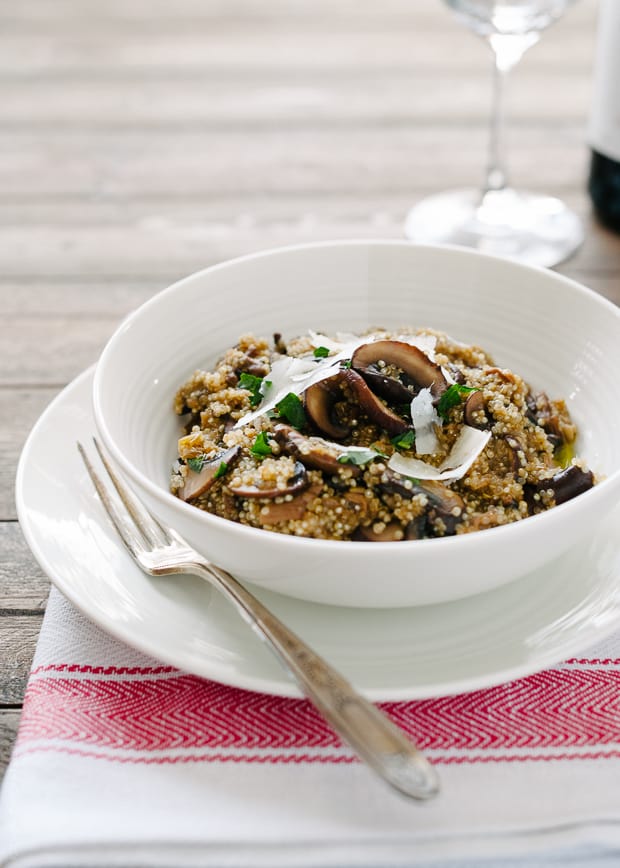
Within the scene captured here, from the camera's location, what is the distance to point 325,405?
148 centimetres

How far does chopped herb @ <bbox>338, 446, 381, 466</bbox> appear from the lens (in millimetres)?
1360

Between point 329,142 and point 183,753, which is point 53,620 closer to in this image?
point 183,753

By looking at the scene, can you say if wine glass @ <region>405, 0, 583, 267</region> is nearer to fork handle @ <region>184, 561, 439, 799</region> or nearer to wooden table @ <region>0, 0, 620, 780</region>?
wooden table @ <region>0, 0, 620, 780</region>

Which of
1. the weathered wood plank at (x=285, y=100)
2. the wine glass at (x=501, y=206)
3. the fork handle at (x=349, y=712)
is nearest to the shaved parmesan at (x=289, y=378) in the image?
the fork handle at (x=349, y=712)

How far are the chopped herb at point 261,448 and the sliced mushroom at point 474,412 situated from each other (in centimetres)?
32

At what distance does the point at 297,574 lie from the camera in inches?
47.5

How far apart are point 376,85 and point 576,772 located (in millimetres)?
3145

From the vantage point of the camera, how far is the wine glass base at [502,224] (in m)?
2.75

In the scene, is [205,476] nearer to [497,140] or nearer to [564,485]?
[564,485]

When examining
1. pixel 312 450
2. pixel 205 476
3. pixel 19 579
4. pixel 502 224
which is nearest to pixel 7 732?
pixel 19 579

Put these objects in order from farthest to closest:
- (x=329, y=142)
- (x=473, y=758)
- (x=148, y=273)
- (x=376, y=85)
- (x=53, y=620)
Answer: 1. (x=376, y=85)
2. (x=329, y=142)
3. (x=148, y=273)
4. (x=53, y=620)
5. (x=473, y=758)

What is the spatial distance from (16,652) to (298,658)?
0.54 m

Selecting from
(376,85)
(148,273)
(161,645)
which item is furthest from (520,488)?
(376,85)

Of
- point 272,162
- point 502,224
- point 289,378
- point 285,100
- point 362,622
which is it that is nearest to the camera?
point 362,622
